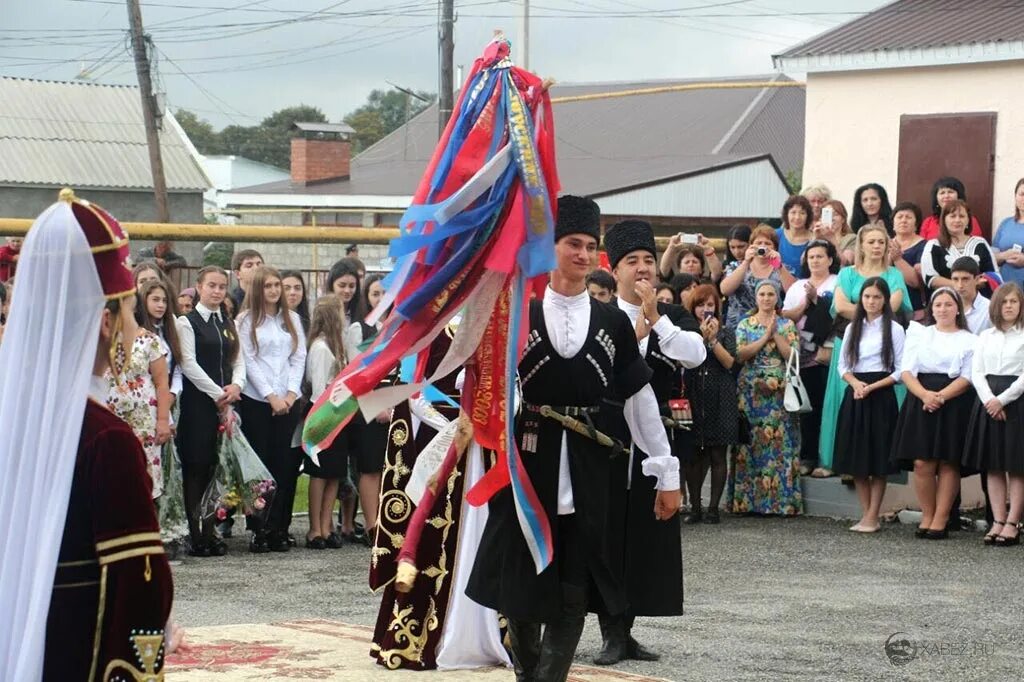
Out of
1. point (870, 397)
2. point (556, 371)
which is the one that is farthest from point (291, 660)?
point (870, 397)

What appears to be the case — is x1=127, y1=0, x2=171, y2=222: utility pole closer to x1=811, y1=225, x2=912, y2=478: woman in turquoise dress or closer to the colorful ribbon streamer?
x1=811, y1=225, x2=912, y2=478: woman in turquoise dress

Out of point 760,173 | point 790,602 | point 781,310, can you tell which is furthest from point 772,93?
point 790,602

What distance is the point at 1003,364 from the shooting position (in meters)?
10.8

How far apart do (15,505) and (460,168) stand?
2.78 metres

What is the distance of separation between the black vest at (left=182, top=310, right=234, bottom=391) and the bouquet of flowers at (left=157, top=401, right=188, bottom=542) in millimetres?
390

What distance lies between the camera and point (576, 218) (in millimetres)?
5934

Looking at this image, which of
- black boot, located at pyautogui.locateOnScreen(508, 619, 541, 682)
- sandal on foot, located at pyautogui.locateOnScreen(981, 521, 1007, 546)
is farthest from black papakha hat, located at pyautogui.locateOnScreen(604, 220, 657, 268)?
sandal on foot, located at pyautogui.locateOnScreen(981, 521, 1007, 546)

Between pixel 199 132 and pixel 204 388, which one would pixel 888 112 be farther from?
pixel 199 132

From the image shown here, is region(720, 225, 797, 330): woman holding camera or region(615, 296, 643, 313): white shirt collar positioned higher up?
region(720, 225, 797, 330): woman holding camera

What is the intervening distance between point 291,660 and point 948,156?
371 inches

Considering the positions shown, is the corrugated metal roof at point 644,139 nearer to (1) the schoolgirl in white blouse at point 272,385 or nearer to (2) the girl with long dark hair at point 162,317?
(1) the schoolgirl in white blouse at point 272,385

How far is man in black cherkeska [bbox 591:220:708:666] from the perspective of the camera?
612cm

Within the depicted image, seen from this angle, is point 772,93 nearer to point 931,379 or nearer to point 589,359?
point 931,379

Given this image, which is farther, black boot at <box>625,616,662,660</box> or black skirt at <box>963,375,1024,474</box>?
black skirt at <box>963,375,1024,474</box>
